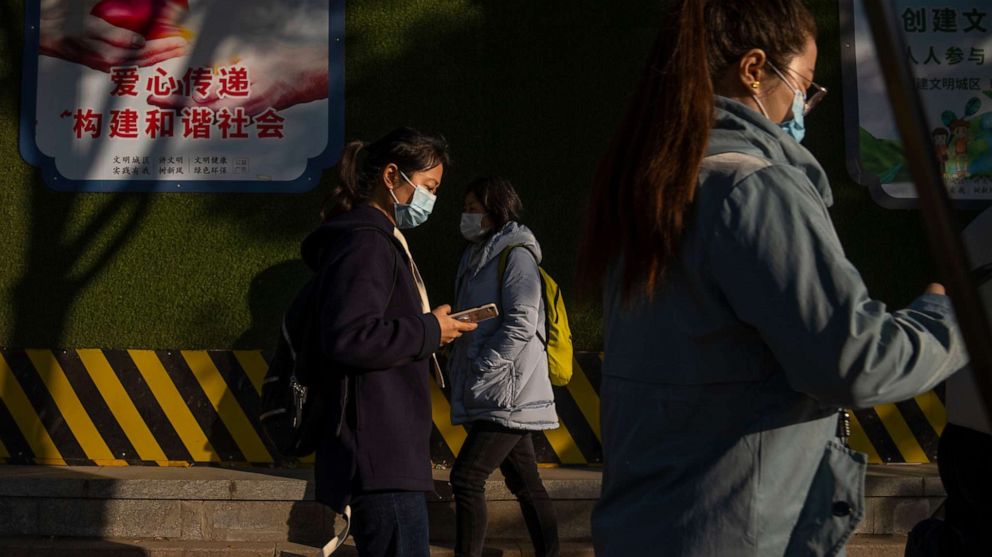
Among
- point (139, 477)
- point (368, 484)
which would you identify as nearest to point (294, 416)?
point (368, 484)

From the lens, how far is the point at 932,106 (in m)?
7.69

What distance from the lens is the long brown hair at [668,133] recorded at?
189 centimetres

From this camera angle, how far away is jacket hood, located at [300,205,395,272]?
3.59 m

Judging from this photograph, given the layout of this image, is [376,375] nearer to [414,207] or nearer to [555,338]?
[414,207]

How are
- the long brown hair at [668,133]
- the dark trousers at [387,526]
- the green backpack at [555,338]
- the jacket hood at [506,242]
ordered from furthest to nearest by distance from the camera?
the green backpack at [555,338], the jacket hood at [506,242], the dark trousers at [387,526], the long brown hair at [668,133]

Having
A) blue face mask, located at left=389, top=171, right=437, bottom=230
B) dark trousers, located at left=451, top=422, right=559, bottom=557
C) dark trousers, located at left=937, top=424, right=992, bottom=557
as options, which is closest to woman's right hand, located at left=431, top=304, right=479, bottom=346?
blue face mask, located at left=389, top=171, right=437, bottom=230

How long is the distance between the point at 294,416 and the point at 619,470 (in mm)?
1698

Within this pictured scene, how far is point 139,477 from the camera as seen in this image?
6.90 metres

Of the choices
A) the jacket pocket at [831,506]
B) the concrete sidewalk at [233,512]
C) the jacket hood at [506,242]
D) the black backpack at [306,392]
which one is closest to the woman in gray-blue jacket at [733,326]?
the jacket pocket at [831,506]

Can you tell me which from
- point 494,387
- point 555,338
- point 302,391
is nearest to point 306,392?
point 302,391

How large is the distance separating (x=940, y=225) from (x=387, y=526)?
2.42 m

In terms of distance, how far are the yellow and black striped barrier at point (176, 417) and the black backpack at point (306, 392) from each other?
392cm

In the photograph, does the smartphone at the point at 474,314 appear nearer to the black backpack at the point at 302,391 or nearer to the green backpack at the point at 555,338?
the black backpack at the point at 302,391

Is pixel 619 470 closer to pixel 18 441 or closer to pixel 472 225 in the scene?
pixel 472 225
